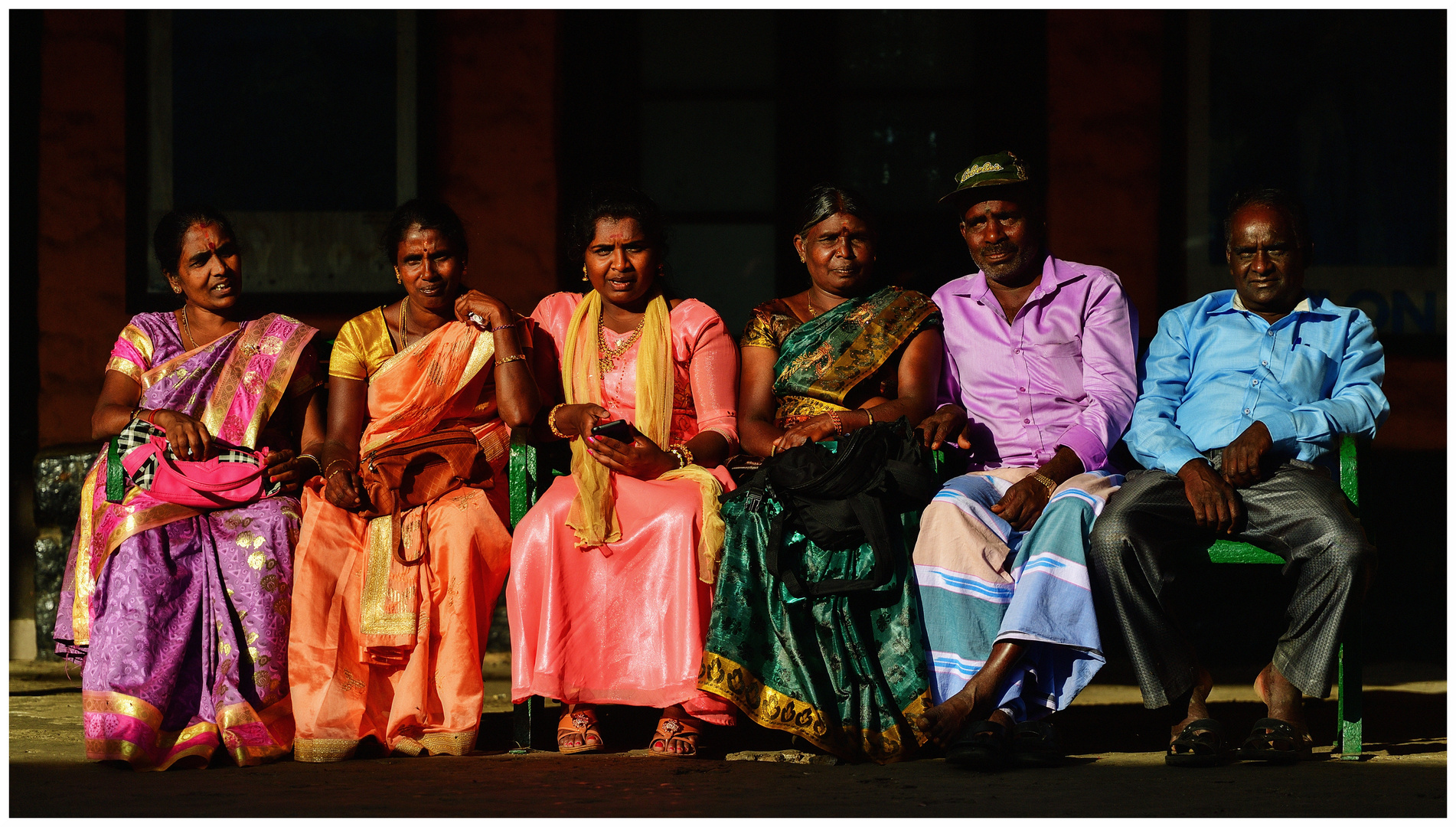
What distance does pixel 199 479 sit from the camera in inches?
180

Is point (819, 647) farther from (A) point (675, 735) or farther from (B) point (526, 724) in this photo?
(B) point (526, 724)

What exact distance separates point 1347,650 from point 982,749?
1160 mm

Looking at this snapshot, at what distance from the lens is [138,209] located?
657 centimetres

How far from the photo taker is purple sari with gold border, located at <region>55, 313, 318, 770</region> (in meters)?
4.31

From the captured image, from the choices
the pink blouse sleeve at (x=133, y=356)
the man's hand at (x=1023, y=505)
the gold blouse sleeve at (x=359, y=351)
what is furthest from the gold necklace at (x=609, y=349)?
the pink blouse sleeve at (x=133, y=356)

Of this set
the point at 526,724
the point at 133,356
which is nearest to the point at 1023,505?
the point at 526,724

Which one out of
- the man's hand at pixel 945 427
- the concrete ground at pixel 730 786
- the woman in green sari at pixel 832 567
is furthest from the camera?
the man's hand at pixel 945 427

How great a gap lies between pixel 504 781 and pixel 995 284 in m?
2.33

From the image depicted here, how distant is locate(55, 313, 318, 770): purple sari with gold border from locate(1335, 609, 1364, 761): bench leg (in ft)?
10.3

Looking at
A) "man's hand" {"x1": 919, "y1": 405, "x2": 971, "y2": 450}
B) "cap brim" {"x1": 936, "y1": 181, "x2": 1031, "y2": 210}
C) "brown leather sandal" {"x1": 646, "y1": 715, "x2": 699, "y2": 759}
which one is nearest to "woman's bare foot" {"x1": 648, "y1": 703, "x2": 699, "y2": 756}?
"brown leather sandal" {"x1": 646, "y1": 715, "x2": 699, "y2": 759}

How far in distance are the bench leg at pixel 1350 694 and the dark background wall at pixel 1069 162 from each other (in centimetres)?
249

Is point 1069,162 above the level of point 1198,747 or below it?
above

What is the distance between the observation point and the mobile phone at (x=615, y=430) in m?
4.57

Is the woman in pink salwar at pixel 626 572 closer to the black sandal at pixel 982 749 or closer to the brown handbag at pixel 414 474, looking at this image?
the brown handbag at pixel 414 474
